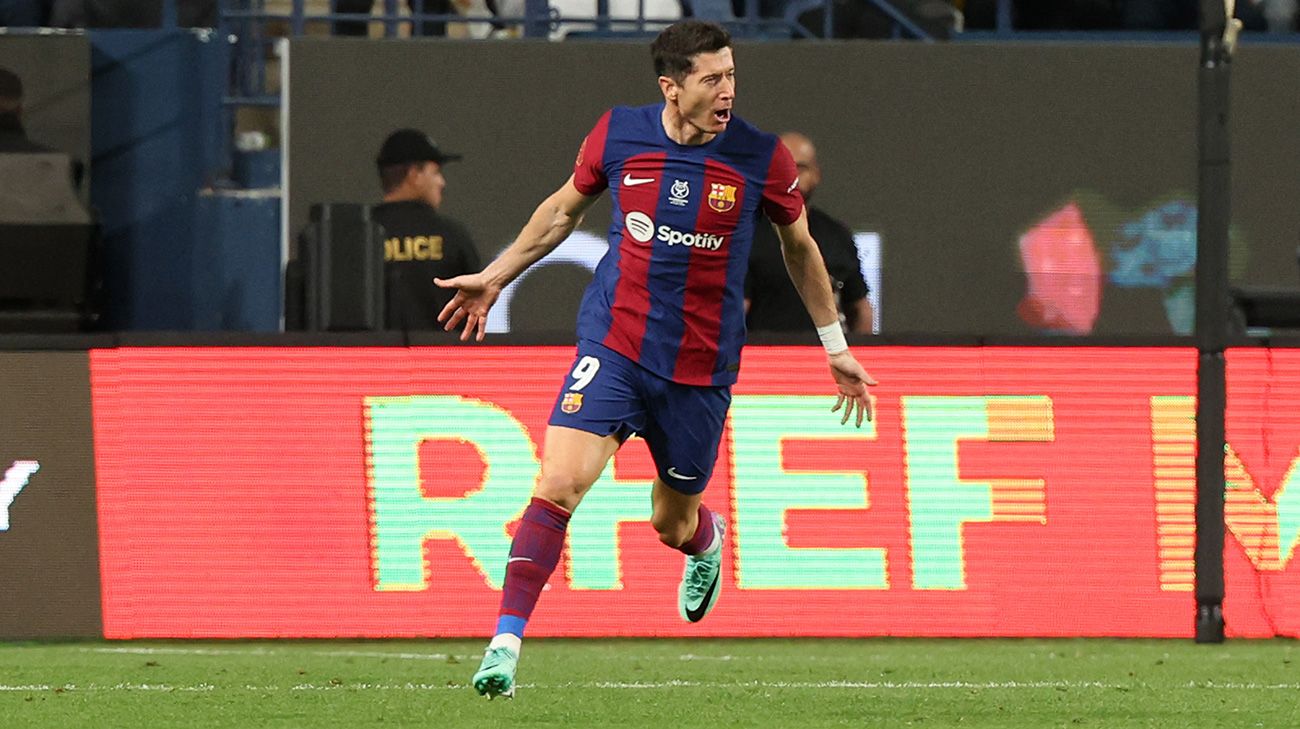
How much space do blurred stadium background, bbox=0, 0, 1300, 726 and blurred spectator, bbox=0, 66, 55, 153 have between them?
0.30ft

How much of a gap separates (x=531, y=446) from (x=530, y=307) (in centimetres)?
411

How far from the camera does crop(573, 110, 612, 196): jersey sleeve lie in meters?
7.94

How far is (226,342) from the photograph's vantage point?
11.2m

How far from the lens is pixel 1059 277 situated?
15.2 m

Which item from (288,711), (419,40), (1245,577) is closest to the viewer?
(288,711)

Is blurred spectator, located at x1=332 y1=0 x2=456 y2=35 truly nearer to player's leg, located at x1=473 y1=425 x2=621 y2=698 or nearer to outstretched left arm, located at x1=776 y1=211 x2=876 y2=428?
outstretched left arm, located at x1=776 y1=211 x2=876 y2=428

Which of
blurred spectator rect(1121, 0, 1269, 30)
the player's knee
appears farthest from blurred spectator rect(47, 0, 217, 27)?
the player's knee

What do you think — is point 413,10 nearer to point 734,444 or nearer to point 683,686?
point 734,444

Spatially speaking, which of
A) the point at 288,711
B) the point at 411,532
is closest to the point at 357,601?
the point at 411,532

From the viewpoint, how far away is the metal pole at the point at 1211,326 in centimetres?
1075

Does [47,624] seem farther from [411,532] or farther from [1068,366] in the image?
[1068,366]

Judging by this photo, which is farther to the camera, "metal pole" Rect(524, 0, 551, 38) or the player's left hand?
"metal pole" Rect(524, 0, 551, 38)

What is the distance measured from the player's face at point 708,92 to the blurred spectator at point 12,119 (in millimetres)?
8002

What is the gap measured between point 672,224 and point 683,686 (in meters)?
1.92
